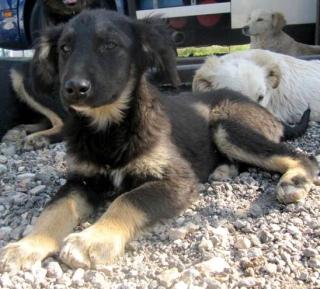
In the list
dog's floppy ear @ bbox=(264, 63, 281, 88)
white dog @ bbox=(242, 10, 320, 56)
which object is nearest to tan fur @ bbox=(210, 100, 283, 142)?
dog's floppy ear @ bbox=(264, 63, 281, 88)

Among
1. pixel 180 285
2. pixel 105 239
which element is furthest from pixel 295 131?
pixel 180 285

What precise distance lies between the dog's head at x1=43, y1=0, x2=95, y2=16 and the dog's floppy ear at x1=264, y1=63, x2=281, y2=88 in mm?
2941

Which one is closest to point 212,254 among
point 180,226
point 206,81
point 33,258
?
point 180,226

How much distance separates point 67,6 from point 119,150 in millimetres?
4719

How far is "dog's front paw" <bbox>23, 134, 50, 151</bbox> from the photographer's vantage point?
5547 millimetres

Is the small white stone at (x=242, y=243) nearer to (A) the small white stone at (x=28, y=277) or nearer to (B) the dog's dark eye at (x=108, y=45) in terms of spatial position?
(A) the small white stone at (x=28, y=277)

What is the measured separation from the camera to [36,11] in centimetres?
927

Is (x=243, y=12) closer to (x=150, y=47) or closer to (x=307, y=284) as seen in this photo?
(x=150, y=47)

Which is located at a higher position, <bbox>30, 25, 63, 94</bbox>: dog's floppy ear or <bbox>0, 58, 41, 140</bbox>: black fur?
<bbox>30, 25, 63, 94</bbox>: dog's floppy ear

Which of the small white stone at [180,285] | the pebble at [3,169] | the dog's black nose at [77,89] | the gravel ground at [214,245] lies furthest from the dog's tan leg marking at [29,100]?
the small white stone at [180,285]

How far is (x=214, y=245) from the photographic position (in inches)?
117

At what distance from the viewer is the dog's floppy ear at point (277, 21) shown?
9445 millimetres

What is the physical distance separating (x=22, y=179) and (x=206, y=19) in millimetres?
6250

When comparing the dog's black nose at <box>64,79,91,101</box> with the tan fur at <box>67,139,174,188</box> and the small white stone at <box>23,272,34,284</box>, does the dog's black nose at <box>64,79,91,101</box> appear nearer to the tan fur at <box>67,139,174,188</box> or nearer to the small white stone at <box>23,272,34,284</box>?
the tan fur at <box>67,139,174,188</box>
